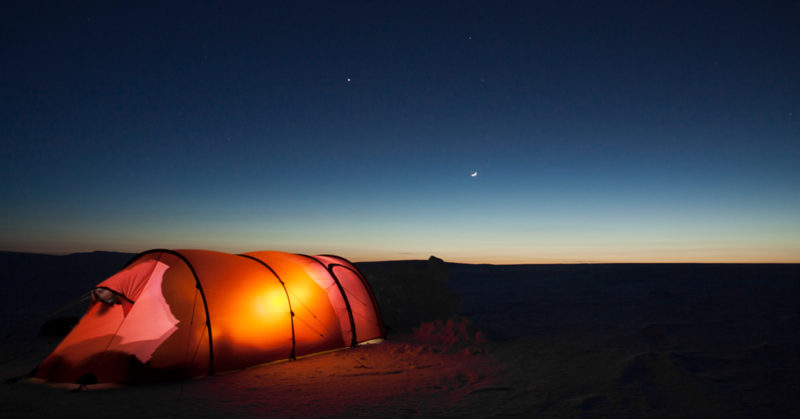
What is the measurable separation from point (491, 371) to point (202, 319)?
533 centimetres

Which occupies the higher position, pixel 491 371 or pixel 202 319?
pixel 202 319

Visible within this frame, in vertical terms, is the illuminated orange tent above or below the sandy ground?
above

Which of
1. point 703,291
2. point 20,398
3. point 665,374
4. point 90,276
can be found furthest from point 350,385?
point 90,276

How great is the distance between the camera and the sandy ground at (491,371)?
5.95m

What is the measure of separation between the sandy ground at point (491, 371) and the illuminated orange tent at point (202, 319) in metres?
0.34

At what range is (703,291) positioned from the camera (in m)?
21.3

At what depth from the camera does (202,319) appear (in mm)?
7910

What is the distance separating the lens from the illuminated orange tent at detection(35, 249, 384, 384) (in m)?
7.25

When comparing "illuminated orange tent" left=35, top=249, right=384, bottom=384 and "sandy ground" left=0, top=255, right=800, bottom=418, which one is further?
"illuminated orange tent" left=35, top=249, right=384, bottom=384

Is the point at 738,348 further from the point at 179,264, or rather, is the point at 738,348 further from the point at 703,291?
the point at 703,291

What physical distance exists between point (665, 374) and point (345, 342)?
20.7ft

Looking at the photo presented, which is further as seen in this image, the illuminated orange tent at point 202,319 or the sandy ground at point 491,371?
the illuminated orange tent at point 202,319

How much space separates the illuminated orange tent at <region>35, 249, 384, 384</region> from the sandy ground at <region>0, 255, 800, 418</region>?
0.34 metres

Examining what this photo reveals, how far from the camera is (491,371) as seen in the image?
8.00 m
